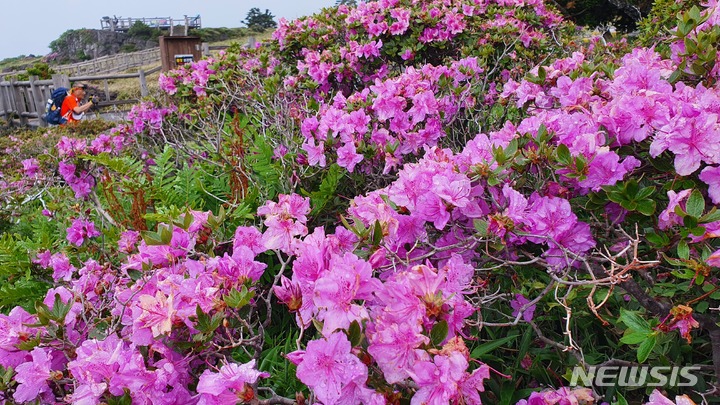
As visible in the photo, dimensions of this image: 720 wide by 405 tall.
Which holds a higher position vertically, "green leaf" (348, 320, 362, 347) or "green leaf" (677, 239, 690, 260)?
"green leaf" (677, 239, 690, 260)

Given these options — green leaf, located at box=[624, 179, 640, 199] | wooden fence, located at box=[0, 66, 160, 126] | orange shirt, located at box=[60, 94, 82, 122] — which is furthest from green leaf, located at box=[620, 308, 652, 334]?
wooden fence, located at box=[0, 66, 160, 126]

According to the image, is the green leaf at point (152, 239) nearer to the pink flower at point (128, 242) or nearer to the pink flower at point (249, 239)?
the pink flower at point (249, 239)

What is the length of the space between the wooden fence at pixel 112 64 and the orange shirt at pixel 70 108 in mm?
27651

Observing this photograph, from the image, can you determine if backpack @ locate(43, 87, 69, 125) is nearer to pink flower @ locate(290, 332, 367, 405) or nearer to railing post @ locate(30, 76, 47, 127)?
railing post @ locate(30, 76, 47, 127)

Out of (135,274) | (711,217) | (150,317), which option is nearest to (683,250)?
(711,217)

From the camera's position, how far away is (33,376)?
Answer: 1.31m

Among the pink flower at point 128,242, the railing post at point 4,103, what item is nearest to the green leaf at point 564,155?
the pink flower at point 128,242

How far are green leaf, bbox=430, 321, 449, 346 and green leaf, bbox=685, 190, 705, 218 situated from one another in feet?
2.08

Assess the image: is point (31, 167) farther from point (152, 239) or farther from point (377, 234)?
point (377, 234)

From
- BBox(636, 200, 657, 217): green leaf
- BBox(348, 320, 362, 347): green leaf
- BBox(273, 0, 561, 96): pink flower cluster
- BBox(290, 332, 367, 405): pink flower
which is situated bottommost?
BBox(290, 332, 367, 405): pink flower

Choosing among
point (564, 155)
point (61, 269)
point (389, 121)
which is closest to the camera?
point (564, 155)

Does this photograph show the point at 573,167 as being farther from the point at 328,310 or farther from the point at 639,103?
the point at 328,310

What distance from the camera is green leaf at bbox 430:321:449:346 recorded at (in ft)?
3.48

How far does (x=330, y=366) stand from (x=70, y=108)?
12.0m
